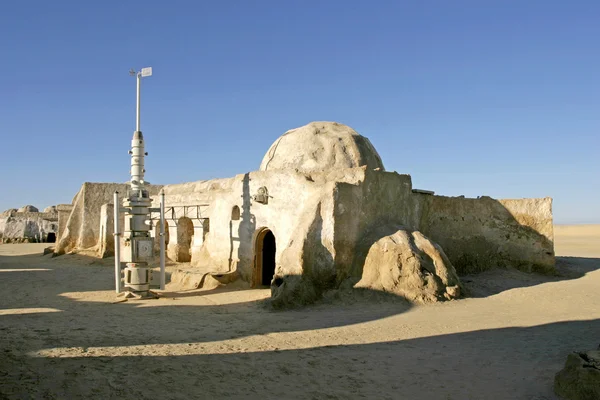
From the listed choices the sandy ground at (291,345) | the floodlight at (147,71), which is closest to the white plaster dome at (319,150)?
the sandy ground at (291,345)

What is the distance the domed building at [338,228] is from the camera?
11.3 metres

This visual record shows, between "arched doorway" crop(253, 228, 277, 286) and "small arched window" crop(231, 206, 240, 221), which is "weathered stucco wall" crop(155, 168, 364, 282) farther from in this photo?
"arched doorway" crop(253, 228, 277, 286)

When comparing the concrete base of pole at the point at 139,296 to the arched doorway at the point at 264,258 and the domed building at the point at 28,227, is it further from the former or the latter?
the domed building at the point at 28,227

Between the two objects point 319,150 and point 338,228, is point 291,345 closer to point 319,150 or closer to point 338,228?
point 338,228

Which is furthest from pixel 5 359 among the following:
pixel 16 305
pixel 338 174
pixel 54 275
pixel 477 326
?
pixel 54 275

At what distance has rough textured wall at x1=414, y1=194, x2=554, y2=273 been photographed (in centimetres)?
1505

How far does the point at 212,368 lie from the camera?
6266 millimetres

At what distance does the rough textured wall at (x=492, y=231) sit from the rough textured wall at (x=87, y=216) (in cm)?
1353

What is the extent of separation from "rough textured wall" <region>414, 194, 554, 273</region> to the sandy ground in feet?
8.69

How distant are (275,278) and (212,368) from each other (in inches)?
203

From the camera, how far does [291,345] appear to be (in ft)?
25.0

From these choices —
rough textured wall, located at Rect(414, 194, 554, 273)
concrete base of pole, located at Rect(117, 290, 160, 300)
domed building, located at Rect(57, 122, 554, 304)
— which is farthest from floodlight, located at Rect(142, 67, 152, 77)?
rough textured wall, located at Rect(414, 194, 554, 273)

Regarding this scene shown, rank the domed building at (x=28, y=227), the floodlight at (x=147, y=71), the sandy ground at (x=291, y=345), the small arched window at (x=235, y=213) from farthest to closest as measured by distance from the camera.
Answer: the domed building at (x=28, y=227) → the small arched window at (x=235, y=213) → the floodlight at (x=147, y=71) → the sandy ground at (x=291, y=345)

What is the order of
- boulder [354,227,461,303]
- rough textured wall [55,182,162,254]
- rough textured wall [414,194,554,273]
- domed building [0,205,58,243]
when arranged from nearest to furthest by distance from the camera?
boulder [354,227,461,303] → rough textured wall [414,194,554,273] → rough textured wall [55,182,162,254] → domed building [0,205,58,243]
